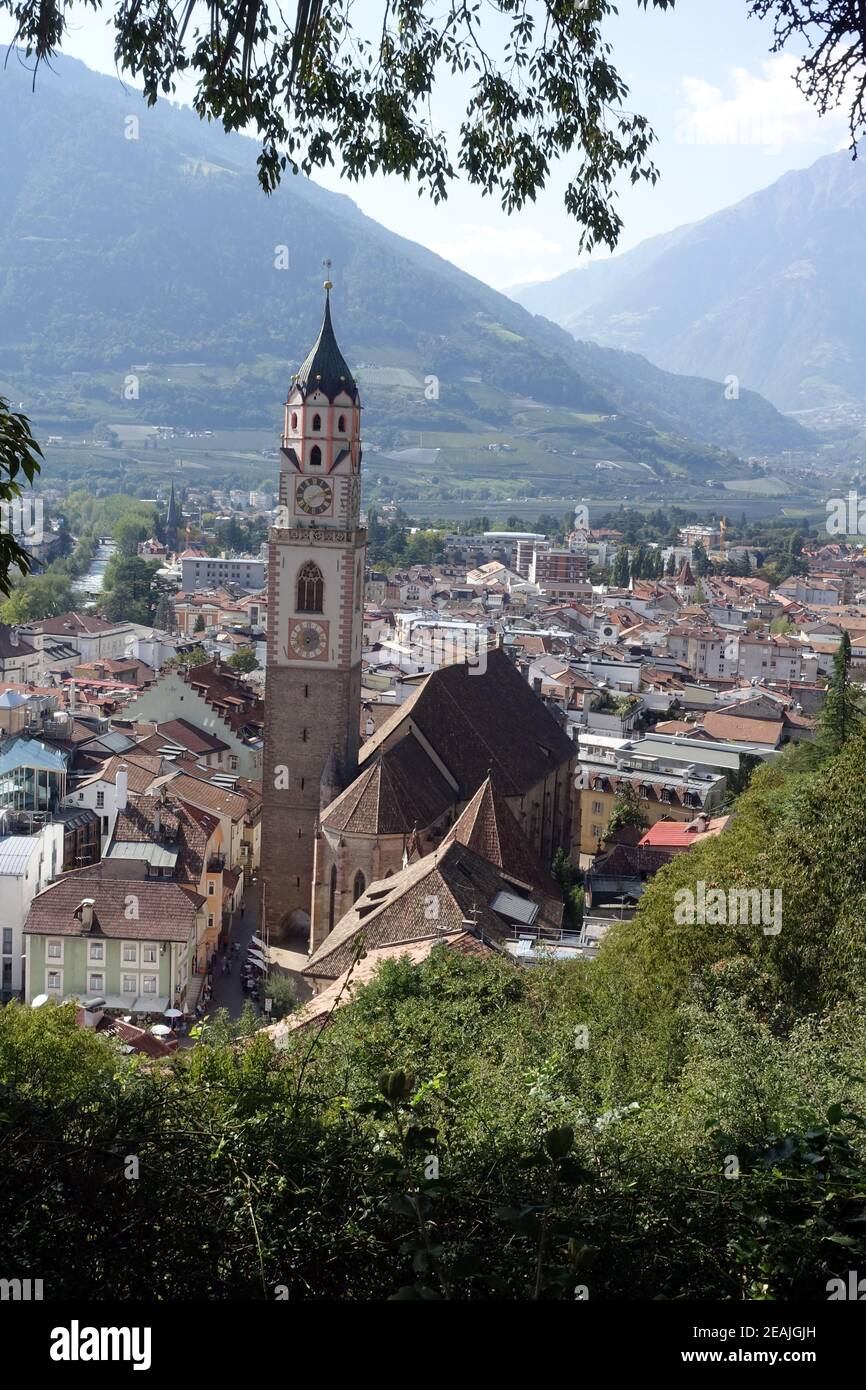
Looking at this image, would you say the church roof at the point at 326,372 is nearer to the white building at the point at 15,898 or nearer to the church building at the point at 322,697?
the church building at the point at 322,697

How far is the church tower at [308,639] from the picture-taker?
34906 mm

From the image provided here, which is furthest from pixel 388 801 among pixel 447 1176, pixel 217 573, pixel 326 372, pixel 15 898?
pixel 217 573

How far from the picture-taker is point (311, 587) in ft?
115

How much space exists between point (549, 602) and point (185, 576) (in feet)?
113

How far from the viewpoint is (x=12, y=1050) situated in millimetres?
14375

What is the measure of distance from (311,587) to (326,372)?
506 cm

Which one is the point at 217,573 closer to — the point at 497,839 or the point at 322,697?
the point at 322,697

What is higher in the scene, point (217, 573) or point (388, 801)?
point (388, 801)

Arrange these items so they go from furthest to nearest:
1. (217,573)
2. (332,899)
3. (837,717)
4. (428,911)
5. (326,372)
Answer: (217,573), (837,717), (326,372), (332,899), (428,911)

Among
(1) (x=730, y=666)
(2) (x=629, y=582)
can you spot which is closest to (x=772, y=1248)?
(1) (x=730, y=666)

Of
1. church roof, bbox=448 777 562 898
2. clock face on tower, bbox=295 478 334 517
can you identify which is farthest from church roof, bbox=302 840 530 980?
clock face on tower, bbox=295 478 334 517

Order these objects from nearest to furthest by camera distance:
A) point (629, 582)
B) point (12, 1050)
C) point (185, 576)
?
point (12, 1050), point (185, 576), point (629, 582)

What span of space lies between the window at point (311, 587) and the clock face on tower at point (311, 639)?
0.35 meters
